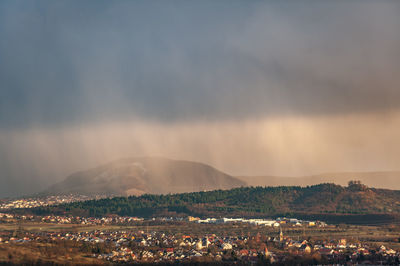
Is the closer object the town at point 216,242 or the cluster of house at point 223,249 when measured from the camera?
the town at point 216,242

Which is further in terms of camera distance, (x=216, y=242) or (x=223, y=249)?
(x=216, y=242)

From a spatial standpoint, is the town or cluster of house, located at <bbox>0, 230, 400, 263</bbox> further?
cluster of house, located at <bbox>0, 230, 400, 263</bbox>

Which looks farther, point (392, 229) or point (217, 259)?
point (392, 229)

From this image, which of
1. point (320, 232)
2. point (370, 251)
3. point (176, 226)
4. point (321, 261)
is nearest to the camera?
point (321, 261)

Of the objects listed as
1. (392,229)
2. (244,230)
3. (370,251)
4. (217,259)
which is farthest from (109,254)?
(392,229)

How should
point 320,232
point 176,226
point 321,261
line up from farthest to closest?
point 176,226, point 320,232, point 321,261

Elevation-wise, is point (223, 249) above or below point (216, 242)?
below

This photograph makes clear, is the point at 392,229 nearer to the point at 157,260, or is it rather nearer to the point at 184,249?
the point at 184,249
